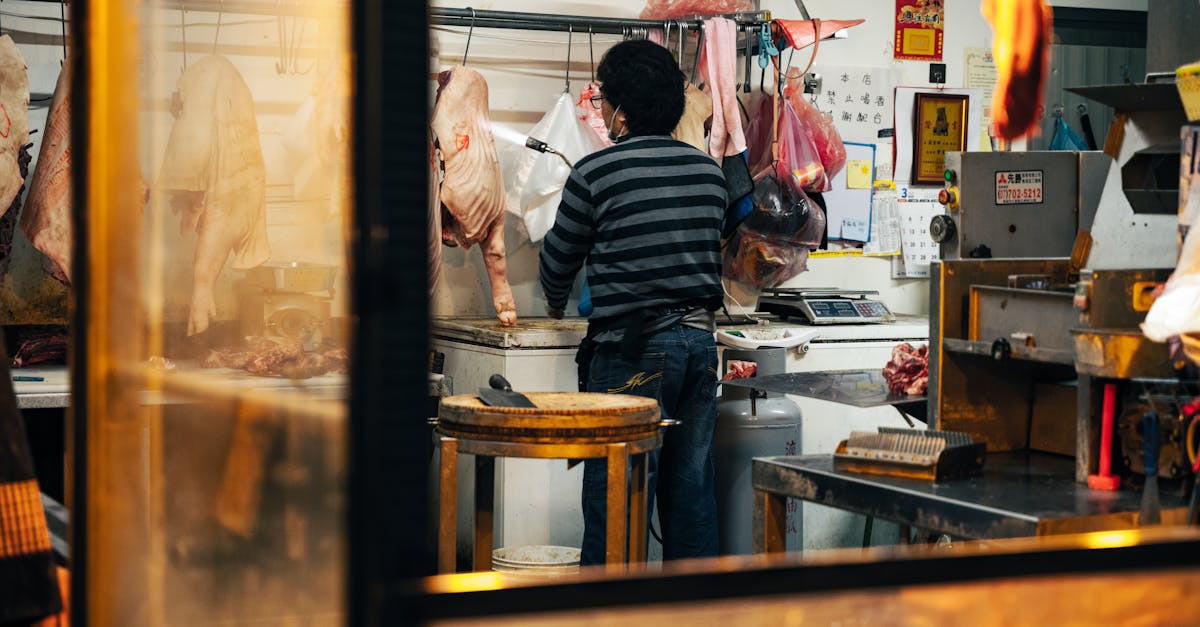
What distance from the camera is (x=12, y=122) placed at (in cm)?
439

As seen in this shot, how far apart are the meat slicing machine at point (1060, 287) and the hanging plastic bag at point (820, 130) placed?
7.12ft

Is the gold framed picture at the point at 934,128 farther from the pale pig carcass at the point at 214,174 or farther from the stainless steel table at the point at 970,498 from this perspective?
the pale pig carcass at the point at 214,174

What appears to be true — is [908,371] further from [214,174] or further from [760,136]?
[214,174]

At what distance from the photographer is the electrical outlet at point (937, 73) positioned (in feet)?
21.7

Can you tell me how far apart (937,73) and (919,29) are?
24 centimetres

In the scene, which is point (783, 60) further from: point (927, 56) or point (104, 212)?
point (104, 212)

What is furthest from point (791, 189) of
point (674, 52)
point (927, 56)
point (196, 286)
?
point (196, 286)

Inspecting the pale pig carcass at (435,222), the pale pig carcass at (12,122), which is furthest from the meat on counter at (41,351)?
the pale pig carcass at (435,222)

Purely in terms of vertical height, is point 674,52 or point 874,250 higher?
point 674,52

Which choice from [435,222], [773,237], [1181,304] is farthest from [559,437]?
[773,237]

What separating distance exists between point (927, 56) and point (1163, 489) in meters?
4.05

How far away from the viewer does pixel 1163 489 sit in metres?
2.94

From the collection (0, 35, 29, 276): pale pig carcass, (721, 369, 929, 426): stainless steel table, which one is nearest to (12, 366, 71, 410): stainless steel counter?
(0, 35, 29, 276): pale pig carcass

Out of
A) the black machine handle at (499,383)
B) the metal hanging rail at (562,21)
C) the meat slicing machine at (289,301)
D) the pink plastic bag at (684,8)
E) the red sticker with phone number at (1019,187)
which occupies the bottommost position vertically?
the black machine handle at (499,383)
